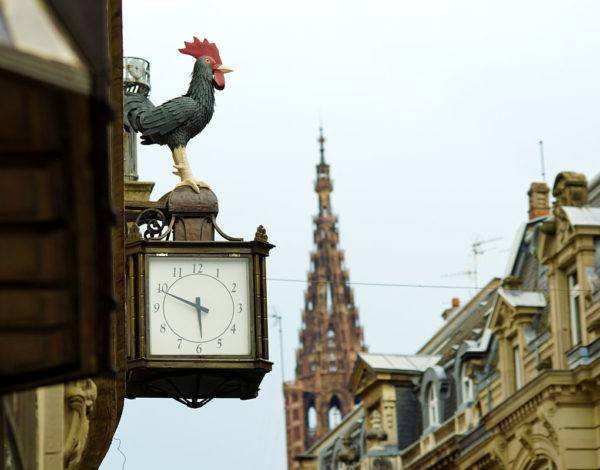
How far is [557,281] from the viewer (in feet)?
110

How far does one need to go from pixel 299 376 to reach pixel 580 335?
115214mm

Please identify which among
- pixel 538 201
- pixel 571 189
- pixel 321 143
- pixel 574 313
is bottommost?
pixel 574 313

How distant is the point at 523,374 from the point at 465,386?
5581 mm

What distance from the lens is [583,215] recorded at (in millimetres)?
32750

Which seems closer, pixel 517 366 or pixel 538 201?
pixel 517 366

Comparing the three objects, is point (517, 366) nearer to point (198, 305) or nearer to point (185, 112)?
point (185, 112)

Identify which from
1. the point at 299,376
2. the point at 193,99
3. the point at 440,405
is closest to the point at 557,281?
the point at 440,405

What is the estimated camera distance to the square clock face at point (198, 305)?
1009 cm

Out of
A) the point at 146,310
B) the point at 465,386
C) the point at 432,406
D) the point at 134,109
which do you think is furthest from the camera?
the point at 432,406

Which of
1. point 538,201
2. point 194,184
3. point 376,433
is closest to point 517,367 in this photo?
point 538,201

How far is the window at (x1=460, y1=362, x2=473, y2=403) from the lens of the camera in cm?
4084

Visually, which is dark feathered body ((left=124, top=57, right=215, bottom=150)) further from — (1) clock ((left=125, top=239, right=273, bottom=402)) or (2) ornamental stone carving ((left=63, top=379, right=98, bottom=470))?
(2) ornamental stone carving ((left=63, top=379, right=98, bottom=470))

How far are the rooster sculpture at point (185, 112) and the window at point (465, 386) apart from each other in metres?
30.1

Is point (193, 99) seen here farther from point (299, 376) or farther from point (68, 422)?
point (299, 376)
